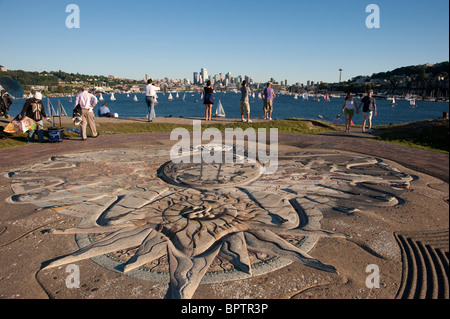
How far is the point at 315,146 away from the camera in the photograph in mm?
10398

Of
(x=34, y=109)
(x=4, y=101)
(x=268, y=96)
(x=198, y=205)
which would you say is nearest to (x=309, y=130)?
(x=268, y=96)

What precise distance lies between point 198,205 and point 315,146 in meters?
6.49

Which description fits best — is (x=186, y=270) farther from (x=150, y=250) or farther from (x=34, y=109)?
(x=34, y=109)

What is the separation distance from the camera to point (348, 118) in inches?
529

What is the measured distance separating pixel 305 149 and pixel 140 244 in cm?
730

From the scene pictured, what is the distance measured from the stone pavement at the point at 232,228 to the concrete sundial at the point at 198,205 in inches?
0.8

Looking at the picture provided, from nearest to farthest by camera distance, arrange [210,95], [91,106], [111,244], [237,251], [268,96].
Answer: [237,251], [111,244], [91,106], [210,95], [268,96]

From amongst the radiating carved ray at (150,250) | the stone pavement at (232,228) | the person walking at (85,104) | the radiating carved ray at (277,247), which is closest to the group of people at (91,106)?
the person walking at (85,104)

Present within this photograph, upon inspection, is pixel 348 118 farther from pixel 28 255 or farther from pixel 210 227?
pixel 28 255

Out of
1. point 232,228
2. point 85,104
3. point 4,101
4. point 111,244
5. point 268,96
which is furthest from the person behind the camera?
point 268,96

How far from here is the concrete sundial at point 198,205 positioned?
350cm

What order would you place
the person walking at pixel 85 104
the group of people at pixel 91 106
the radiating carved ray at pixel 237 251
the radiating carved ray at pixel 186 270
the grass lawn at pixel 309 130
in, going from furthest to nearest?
the person walking at pixel 85 104, the grass lawn at pixel 309 130, the group of people at pixel 91 106, the radiating carved ray at pixel 237 251, the radiating carved ray at pixel 186 270

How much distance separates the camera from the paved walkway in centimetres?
801

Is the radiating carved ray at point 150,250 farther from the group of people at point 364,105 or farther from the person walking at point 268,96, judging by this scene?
the person walking at point 268,96
